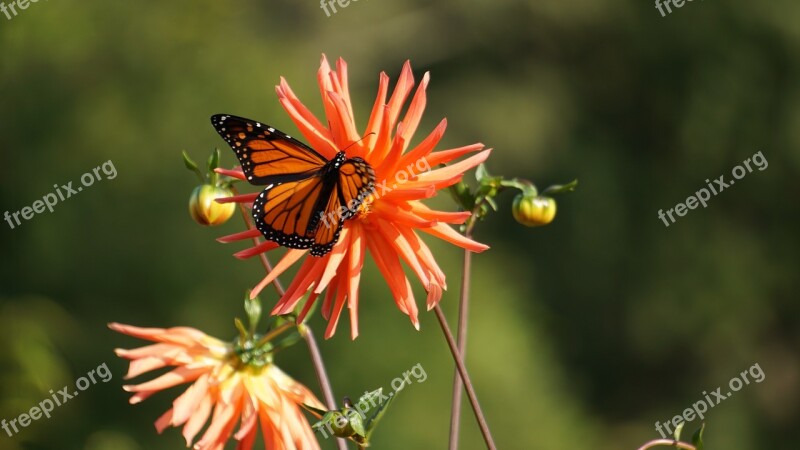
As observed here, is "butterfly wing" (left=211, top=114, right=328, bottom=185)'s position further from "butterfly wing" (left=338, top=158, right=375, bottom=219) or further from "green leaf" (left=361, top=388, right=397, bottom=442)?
"green leaf" (left=361, top=388, right=397, bottom=442)

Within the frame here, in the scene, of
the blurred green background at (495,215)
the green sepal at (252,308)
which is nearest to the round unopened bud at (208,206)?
the green sepal at (252,308)

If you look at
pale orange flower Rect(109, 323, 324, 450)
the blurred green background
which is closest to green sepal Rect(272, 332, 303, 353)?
pale orange flower Rect(109, 323, 324, 450)

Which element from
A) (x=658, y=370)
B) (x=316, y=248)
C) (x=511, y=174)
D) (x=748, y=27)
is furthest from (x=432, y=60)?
(x=316, y=248)

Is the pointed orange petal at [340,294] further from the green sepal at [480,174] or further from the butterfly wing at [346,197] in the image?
the green sepal at [480,174]

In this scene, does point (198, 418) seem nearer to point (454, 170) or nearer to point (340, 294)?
point (340, 294)

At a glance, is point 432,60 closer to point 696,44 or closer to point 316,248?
point 696,44

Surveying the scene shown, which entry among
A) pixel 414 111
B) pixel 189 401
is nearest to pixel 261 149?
pixel 414 111
